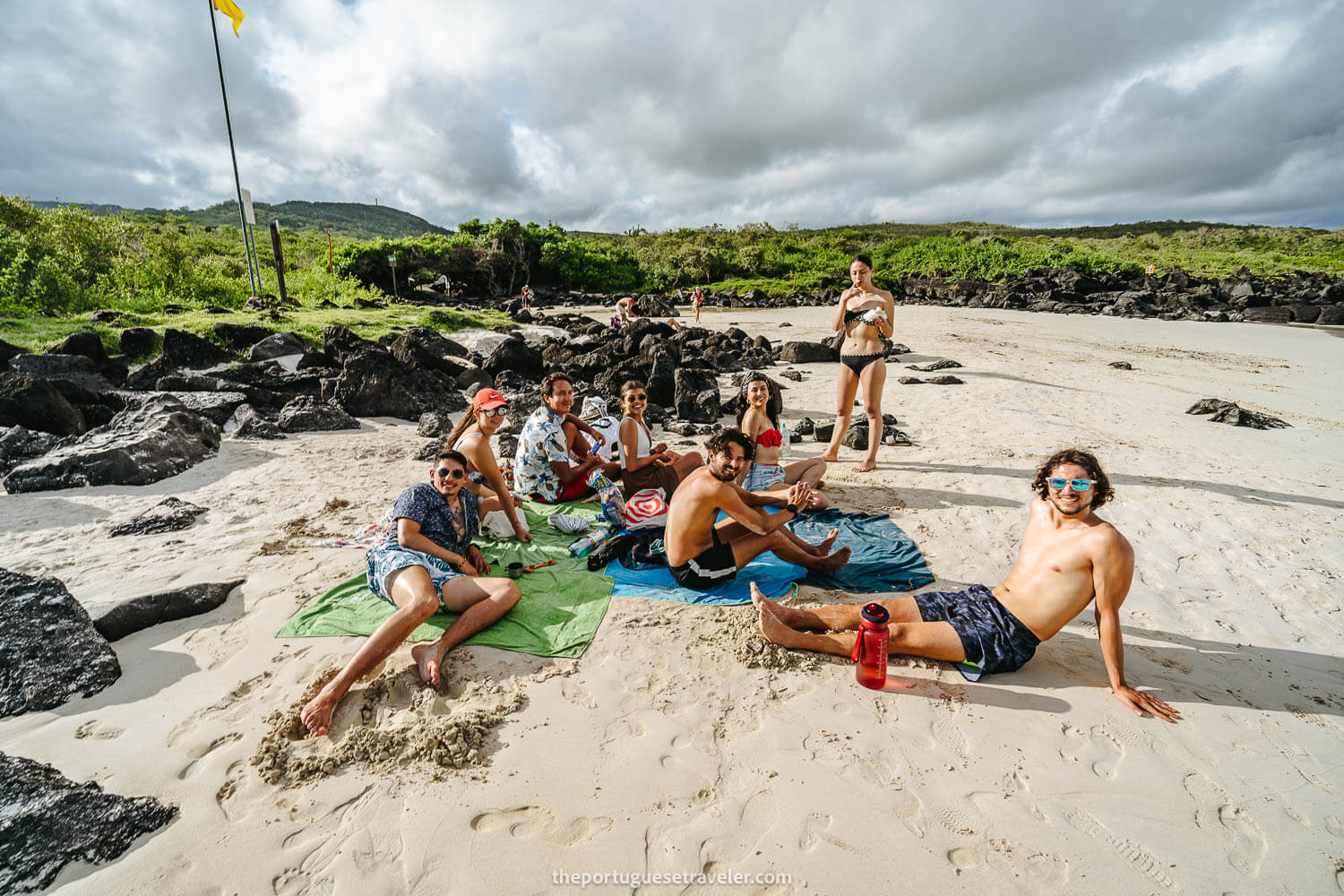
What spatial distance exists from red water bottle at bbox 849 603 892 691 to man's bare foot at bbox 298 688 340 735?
2839mm

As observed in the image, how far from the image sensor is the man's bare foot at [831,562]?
4703 mm

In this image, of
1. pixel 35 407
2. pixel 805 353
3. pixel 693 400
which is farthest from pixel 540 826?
pixel 805 353

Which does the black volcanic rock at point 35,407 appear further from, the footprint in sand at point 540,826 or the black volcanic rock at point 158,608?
the footprint in sand at point 540,826

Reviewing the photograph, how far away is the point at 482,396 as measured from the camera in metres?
5.17

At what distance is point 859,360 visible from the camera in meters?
7.08

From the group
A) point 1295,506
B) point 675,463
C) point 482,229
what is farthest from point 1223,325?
point 482,229

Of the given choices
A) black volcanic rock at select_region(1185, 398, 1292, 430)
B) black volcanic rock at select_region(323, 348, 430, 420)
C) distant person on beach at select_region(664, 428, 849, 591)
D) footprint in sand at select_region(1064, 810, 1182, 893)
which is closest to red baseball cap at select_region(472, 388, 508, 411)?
distant person on beach at select_region(664, 428, 849, 591)

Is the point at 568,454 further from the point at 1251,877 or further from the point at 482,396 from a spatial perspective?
the point at 1251,877

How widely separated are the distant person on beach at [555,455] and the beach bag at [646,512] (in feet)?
3.33

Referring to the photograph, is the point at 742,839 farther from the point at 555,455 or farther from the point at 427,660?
the point at 555,455

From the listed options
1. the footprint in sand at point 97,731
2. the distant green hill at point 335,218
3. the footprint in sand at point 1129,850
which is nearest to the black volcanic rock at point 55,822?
the footprint in sand at point 97,731

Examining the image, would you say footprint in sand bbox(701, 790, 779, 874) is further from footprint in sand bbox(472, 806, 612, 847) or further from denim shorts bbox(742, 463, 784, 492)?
denim shorts bbox(742, 463, 784, 492)

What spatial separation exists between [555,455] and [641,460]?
92cm

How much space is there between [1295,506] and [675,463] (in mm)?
6141
